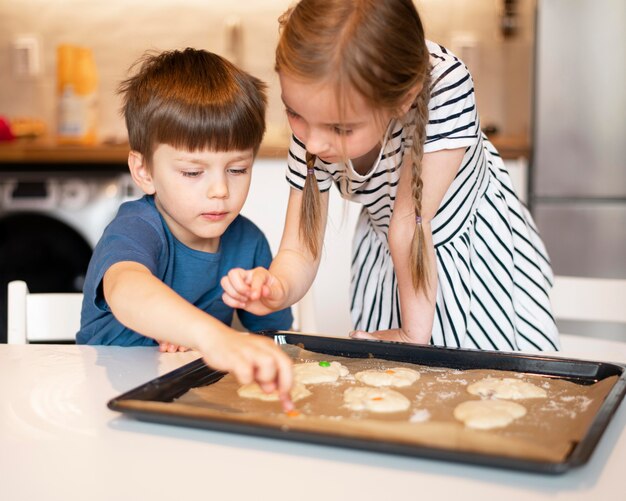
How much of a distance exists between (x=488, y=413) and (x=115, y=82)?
294 centimetres

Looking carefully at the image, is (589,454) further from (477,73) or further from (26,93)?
(26,93)

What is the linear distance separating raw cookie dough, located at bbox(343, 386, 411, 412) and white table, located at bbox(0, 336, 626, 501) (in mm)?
105

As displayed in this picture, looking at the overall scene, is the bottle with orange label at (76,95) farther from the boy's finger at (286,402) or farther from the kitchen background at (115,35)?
the boy's finger at (286,402)

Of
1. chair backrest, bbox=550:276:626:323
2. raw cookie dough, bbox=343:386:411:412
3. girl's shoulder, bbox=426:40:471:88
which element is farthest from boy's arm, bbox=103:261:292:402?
chair backrest, bbox=550:276:626:323

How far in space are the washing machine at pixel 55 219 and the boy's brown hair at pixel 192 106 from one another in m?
1.47

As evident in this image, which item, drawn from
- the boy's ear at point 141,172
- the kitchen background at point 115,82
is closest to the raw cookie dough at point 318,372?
the boy's ear at point 141,172

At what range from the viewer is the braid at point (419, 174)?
1061mm

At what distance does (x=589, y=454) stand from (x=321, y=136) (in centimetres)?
48

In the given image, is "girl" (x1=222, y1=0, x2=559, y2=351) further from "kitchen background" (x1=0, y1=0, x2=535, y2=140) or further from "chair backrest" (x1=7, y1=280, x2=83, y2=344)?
"kitchen background" (x1=0, y1=0, x2=535, y2=140)

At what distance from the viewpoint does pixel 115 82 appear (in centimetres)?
336

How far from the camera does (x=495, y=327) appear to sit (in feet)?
4.24

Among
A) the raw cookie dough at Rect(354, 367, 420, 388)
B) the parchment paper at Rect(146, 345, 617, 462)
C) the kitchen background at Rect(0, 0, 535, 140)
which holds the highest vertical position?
the kitchen background at Rect(0, 0, 535, 140)

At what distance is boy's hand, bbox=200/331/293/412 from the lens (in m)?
0.68

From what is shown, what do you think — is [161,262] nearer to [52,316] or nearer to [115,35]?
[52,316]
